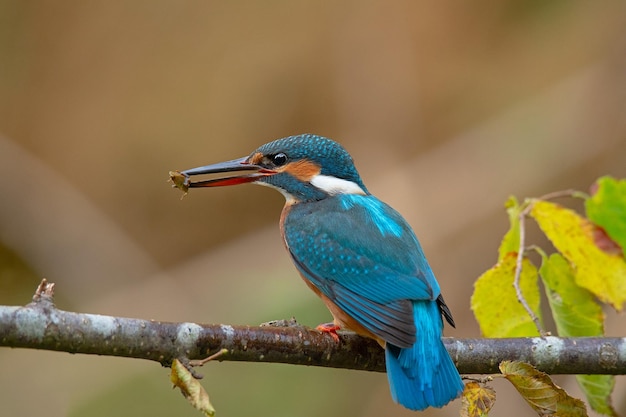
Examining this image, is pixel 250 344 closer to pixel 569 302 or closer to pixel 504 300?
pixel 504 300

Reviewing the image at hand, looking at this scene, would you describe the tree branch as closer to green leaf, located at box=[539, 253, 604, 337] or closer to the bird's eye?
green leaf, located at box=[539, 253, 604, 337]

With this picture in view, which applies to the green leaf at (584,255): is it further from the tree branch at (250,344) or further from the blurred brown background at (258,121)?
the blurred brown background at (258,121)

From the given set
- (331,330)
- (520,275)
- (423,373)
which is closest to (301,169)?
(331,330)

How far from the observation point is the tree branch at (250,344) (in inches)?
62.8

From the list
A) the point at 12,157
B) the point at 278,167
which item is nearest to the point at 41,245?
the point at 12,157

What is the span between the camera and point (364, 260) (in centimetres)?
244

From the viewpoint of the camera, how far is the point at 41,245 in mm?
5195

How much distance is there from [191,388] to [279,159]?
4.37 ft

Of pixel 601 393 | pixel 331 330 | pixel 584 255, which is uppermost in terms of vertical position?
pixel 331 330

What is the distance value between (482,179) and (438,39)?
1478mm

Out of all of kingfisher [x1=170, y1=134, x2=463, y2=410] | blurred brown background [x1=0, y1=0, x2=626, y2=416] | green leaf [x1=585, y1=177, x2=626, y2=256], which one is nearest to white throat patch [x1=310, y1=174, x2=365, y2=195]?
kingfisher [x1=170, y1=134, x2=463, y2=410]

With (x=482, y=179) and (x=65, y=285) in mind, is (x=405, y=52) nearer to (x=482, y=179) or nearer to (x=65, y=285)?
(x=482, y=179)

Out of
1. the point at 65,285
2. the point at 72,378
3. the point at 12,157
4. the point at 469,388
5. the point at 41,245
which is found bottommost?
the point at 469,388

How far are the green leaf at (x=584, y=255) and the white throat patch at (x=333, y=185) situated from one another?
30.2 inches
